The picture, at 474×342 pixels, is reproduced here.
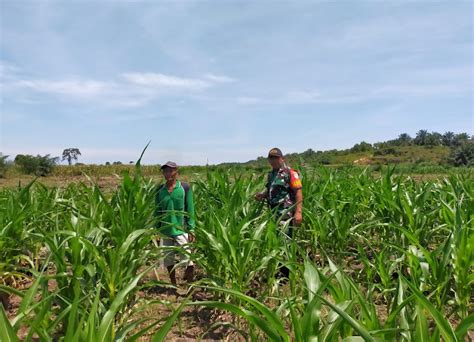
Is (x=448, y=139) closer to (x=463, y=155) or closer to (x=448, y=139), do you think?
(x=448, y=139)

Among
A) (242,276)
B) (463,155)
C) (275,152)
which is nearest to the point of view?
(242,276)

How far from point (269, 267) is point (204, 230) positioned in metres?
0.62

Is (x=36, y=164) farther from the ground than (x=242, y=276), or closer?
farther from the ground

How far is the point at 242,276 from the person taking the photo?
2.70 meters

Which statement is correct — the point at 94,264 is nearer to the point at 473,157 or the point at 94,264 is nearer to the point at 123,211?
the point at 123,211

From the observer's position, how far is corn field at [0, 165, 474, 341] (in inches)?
52.8

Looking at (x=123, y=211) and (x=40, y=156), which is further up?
(x=40, y=156)

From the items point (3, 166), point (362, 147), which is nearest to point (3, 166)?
point (3, 166)

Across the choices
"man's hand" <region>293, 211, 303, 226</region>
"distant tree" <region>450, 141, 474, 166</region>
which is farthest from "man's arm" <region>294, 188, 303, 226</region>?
"distant tree" <region>450, 141, 474, 166</region>

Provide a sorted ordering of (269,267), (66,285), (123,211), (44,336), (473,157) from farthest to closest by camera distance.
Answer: (473,157), (269,267), (123,211), (66,285), (44,336)

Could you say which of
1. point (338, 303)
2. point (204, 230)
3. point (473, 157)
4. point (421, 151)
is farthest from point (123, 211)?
point (421, 151)

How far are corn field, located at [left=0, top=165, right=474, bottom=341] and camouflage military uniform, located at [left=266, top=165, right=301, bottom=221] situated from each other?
0.71 feet

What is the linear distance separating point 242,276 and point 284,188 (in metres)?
1.47

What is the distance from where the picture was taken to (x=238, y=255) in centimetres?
271
